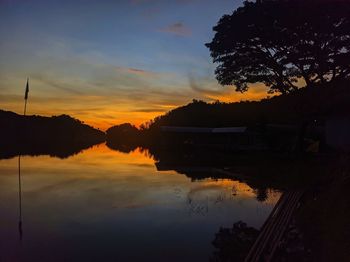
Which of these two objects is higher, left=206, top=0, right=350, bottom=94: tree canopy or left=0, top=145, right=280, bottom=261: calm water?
left=206, top=0, right=350, bottom=94: tree canopy

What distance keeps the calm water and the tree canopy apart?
43.6 ft

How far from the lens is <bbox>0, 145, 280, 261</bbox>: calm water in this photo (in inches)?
489

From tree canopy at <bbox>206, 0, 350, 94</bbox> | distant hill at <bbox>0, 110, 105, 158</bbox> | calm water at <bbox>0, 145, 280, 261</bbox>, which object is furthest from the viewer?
distant hill at <bbox>0, 110, 105, 158</bbox>

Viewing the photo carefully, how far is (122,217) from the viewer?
17.1 m

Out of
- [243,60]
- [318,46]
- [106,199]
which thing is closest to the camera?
[106,199]

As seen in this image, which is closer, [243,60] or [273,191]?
[273,191]

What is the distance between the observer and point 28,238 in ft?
44.4

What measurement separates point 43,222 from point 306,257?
9.08m

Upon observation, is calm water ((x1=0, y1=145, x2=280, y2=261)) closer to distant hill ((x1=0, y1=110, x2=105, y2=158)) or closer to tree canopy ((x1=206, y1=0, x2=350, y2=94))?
tree canopy ((x1=206, y1=0, x2=350, y2=94))

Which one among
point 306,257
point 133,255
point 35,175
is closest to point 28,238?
point 133,255

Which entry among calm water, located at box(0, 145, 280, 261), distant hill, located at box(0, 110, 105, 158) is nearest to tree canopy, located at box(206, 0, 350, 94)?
calm water, located at box(0, 145, 280, 261)

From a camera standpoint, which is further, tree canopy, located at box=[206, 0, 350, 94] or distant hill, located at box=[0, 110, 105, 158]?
distant hill, located at box=[0, 110, 105, 158]

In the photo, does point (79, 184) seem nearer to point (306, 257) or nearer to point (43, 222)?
point (43, 222)

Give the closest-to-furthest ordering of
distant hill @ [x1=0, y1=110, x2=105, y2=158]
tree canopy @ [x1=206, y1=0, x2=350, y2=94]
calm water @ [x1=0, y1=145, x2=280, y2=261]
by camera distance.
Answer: calm water @ [x1=0, y1=145, x2=280, y2=261], tree canopy @ [x1=206, y1=0, x2=350, y2=94], distant hill @ [x1=0, y1=110, x2=105, y2=158]
